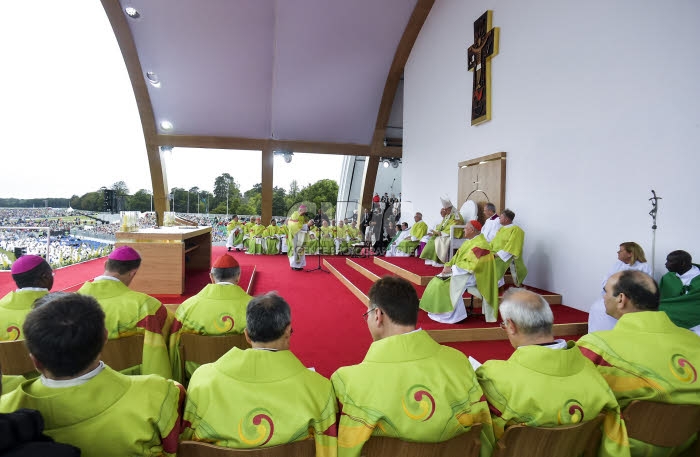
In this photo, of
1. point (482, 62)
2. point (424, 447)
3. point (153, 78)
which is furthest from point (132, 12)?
point (424, 447)

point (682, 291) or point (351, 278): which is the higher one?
point (682, 291)

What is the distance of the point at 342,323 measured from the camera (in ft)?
16.9

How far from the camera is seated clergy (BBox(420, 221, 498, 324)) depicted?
4788 mm

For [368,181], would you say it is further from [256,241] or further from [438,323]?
[438,323]

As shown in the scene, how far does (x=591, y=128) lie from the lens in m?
5.36

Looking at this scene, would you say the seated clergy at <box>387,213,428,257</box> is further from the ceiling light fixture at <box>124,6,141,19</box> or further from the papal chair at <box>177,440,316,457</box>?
the papal chair at <box>177,440,316,457</box>

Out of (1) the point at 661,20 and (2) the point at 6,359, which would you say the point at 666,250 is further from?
(2) the point at 6,359

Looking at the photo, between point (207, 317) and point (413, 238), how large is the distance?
805 centimetres

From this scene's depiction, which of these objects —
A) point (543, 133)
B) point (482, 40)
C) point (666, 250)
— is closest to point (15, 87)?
point (482, 40)

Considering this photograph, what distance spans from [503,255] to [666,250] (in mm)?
2031

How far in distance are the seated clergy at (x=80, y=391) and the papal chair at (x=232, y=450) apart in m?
0.11

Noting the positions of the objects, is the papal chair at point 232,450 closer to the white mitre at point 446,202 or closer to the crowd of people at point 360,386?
the crowd of people at point 360,386

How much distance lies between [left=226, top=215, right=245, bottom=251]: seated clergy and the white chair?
7982 mm

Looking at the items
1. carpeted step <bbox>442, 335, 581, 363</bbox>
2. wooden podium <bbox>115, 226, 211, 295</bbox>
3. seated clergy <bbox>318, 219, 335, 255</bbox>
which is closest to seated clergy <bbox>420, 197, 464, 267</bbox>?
carpeted step <bbox>442, 335, 581, 363</bbox>
